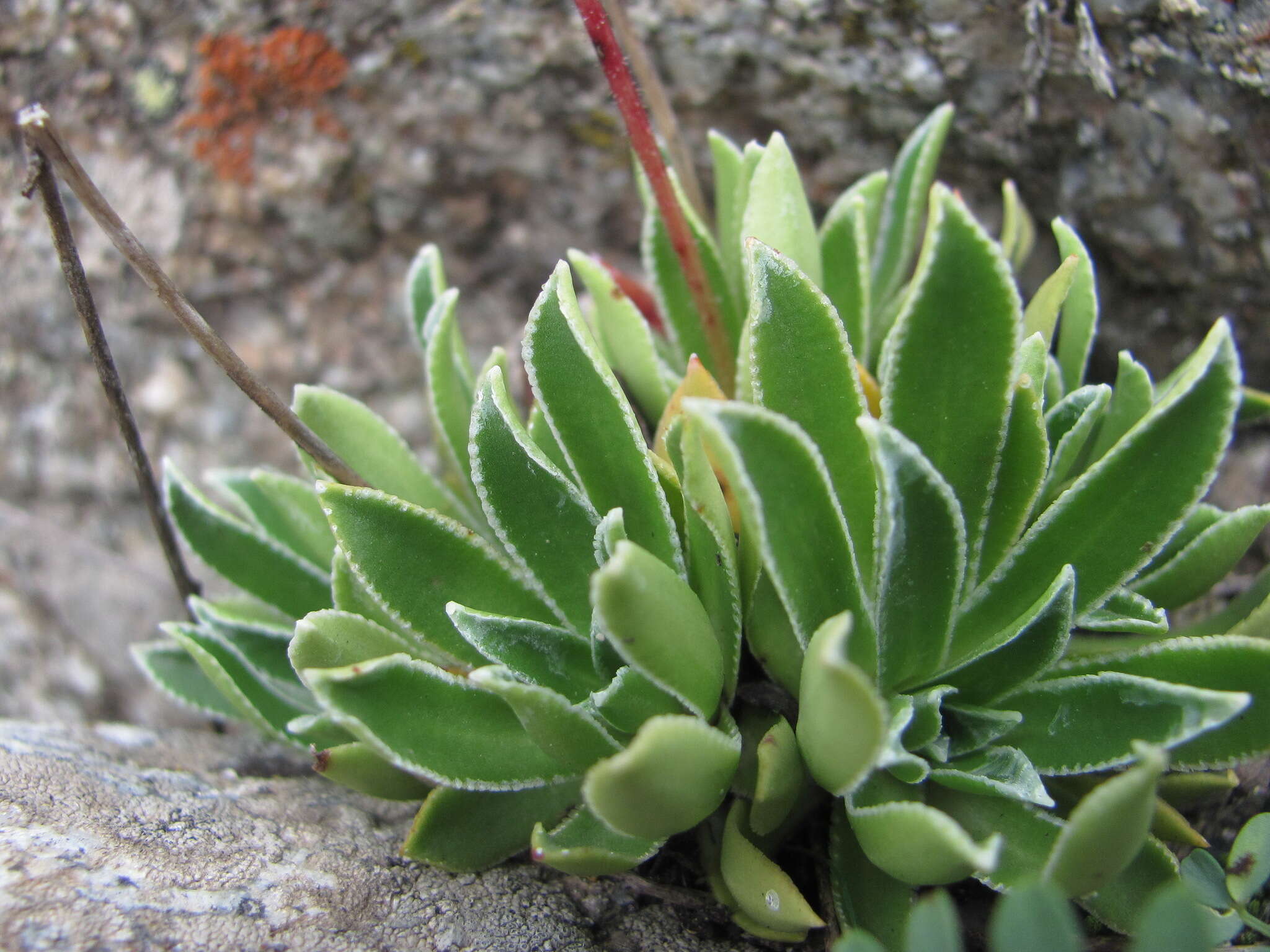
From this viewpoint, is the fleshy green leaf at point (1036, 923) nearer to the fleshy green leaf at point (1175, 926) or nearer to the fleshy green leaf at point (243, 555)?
the fleshy green leaf at point (1175, 926)

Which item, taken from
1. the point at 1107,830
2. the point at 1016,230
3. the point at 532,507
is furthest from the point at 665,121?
the point at 1107,830

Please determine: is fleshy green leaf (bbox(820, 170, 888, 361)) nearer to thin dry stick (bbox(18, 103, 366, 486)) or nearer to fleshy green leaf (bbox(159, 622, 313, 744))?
thin dry stick (bbox(18, 103, 366, 486))

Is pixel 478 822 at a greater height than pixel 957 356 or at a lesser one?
lesser

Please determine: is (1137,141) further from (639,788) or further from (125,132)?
(125,132)

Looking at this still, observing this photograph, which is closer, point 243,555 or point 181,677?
point 243,555

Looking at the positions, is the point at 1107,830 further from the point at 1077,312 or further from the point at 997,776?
the point at 1077,312

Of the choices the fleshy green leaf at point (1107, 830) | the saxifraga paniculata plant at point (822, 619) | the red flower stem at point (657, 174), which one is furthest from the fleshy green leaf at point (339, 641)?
the fleshy green leaf at point (1107, 830)
